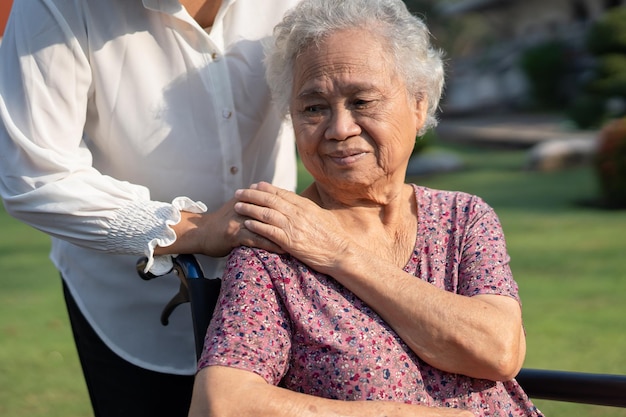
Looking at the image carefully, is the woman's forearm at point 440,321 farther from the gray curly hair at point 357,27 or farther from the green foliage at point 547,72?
the green foliage at point 547,72

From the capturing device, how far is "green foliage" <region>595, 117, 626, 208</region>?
33.9ft

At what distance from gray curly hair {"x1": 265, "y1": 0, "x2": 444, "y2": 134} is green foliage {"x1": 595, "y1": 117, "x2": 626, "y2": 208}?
863 centimetres

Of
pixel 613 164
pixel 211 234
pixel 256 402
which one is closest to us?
pixel 256 402

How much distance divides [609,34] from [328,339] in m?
16.7

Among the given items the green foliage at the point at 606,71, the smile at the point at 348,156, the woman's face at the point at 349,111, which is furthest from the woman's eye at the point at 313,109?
the green foliage at the point at 606,71

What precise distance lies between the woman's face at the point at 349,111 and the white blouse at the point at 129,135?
28 centimetres

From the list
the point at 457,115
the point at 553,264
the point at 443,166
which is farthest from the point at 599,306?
the point at 457,115

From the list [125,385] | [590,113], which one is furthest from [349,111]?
[590,113]

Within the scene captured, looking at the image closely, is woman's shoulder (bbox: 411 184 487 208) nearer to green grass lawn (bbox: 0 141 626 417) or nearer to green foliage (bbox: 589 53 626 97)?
green grass lawn (bbox: 0 141 626 417)

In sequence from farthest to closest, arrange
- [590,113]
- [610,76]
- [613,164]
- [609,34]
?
[610,76] → [609,34] → [590,113] → [613,164]

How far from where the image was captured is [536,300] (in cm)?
684

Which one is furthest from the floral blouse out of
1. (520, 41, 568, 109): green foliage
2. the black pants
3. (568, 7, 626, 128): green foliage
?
(520, 41, 568, 109): green foliage

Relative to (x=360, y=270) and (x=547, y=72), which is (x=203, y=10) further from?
(x=547, y=72)

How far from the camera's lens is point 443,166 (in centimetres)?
1414
